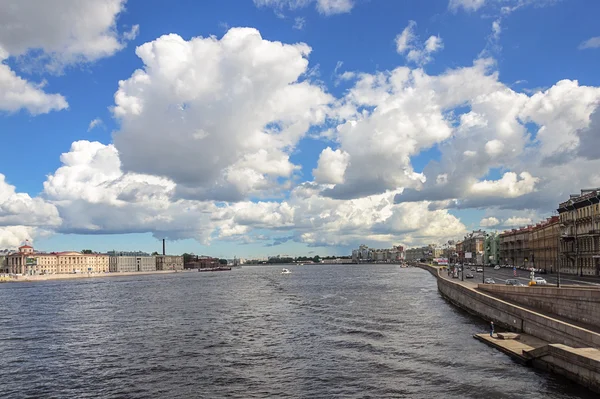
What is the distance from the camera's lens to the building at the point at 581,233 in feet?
307

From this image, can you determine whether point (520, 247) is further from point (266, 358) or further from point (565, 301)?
point (266, 358)

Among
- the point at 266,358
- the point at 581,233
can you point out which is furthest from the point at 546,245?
the point at 266,358

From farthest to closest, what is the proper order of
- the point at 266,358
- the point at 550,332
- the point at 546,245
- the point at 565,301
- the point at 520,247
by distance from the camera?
the point at 520,247 → the point at 546,245 → the point at 565,301 → the point at 266,358 → the point at 550,332

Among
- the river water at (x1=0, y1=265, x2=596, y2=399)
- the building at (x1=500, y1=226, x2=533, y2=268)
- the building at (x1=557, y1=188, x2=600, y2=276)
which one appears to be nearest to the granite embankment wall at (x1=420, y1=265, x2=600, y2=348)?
the river water at (x1=0, y1=265, x2=596, y2=399)

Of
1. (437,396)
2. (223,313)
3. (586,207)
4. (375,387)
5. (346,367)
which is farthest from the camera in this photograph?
(586,207)

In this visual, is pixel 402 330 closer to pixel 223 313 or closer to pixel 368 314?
pixel 368 314

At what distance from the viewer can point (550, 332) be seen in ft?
117

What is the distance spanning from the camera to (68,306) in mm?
85125

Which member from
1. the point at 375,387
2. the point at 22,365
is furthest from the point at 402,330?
the point at 22,365

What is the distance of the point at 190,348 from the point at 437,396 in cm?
2291

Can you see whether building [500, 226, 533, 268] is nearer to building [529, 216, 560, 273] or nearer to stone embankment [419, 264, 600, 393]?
building [529, 216, 560, 273]

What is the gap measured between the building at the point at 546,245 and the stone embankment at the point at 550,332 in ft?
257

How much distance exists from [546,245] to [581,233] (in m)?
41.9

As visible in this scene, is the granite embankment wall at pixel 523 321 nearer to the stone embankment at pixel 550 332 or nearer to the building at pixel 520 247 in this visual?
the stone embankment at pixel 550 332
